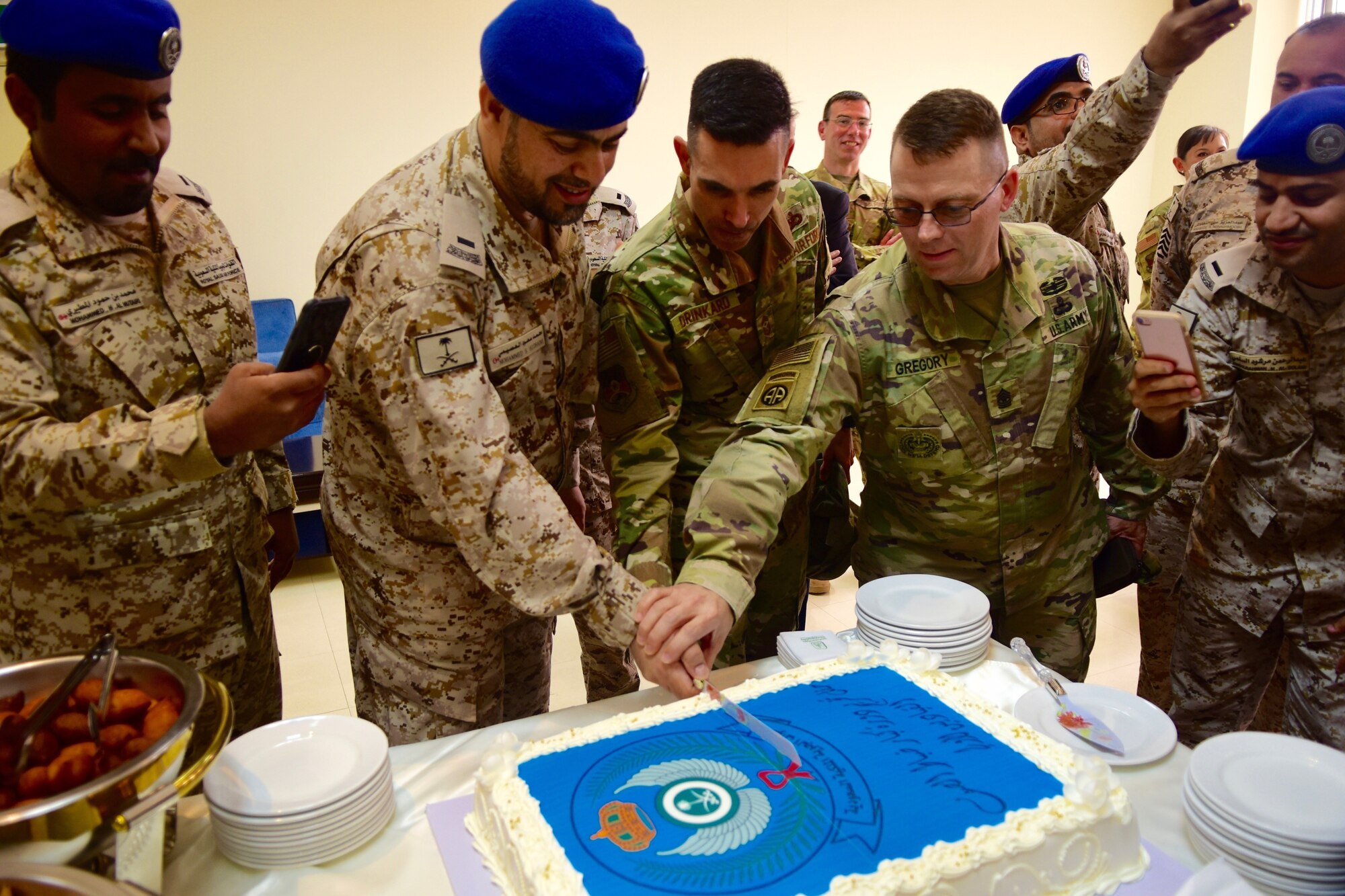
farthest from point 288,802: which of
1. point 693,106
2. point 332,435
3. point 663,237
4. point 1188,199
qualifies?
point 1188,199

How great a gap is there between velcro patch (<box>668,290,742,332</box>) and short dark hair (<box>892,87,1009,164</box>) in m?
0.48

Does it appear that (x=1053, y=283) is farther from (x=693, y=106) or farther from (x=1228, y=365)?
(x=693, y=106)

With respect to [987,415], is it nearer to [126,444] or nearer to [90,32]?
[126,444]

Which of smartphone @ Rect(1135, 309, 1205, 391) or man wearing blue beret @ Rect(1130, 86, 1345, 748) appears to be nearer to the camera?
smartphone @ Rect(1135, 309, 1205, 391)

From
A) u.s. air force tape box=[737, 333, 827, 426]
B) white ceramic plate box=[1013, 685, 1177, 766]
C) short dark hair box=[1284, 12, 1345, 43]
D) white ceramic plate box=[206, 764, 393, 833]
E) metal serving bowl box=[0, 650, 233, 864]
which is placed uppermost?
short dark hair box=[1284, 12, 1345, 43]

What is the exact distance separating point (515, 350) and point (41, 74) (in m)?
0.91

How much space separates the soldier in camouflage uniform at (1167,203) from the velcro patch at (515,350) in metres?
2.98

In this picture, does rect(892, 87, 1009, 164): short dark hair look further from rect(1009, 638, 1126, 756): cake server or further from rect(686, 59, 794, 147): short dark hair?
rect(1009, 638, 1126, 756): cake server

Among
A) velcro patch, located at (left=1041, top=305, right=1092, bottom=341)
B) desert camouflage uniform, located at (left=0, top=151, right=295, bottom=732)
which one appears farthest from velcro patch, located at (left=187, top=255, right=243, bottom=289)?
velcro patch, located at (left=1041, top=305, right=1092, bottom=341)

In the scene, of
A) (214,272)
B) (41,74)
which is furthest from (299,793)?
(41,74)

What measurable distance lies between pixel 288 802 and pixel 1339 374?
202 cm

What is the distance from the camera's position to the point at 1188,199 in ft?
9.65

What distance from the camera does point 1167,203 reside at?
3939mm

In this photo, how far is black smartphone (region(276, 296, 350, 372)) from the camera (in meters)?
1.29
